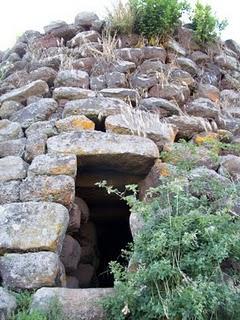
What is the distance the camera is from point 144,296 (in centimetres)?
283

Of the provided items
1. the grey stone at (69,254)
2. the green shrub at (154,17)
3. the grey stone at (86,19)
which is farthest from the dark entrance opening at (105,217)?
the grey stone at (86,19)

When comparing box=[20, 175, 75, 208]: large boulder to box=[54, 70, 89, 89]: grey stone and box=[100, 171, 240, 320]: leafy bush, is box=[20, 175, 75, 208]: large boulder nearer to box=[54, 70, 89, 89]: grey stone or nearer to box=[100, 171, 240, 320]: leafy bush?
box=[100, 171, 240, 320]: leafy bush

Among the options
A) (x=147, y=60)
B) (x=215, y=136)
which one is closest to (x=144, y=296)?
(x=215, y=136)

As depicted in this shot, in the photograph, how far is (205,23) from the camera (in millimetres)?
5730

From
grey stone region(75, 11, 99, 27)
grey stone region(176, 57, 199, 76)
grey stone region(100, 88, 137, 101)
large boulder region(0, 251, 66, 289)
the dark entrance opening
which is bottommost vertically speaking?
the dark entrance opening

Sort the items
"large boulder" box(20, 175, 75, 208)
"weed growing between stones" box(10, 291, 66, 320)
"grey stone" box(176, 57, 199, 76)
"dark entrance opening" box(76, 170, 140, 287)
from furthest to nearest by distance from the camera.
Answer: "grey stone" box(176, 57, 199, 76), "dark entrance opening" box(76, 170, 140, 287), "large boulder" box(20, 175, 75, 208), "weed growing between stones" box(10, 291, 66, 320)

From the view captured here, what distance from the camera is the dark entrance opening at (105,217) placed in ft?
14.4

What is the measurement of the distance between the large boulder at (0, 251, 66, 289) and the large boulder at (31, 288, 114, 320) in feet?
0.32

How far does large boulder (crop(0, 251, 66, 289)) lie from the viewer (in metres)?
3.12

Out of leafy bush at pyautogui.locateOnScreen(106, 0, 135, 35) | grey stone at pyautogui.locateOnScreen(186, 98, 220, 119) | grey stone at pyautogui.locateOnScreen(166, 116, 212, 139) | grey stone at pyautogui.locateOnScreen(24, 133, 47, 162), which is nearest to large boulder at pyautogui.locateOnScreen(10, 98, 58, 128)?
grey stone at pyautogui.locateOnScreen(24, 133, 47, 162)

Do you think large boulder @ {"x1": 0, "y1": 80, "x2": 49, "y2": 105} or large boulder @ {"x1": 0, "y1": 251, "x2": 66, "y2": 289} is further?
large boulder @ {"x1": 0, "y1": 80, "x2": 49, "y2": 105}

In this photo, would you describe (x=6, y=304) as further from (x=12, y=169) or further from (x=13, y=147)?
(x=13, y=147)

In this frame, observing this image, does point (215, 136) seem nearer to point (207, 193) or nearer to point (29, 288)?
point (207, 193)

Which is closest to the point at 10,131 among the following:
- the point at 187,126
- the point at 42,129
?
the point at 42,129
